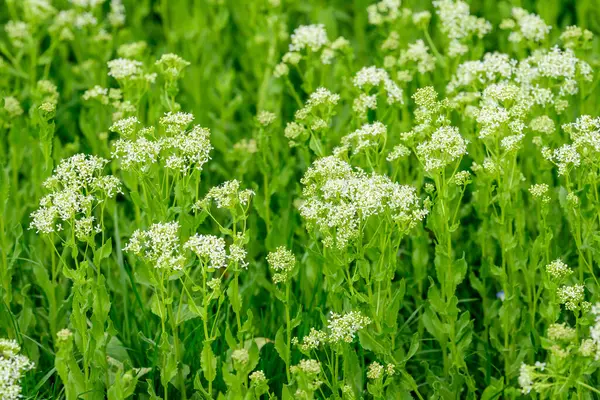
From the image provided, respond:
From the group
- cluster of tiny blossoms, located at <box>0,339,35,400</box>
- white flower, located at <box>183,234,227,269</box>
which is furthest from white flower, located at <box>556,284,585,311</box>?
cluster of tiny blossoms, located at <box>0,339,35,400</box>

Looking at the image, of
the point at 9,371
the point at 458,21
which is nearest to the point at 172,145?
the point at 9,371

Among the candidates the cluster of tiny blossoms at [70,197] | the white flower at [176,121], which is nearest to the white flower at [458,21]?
the white flower at [176,121]

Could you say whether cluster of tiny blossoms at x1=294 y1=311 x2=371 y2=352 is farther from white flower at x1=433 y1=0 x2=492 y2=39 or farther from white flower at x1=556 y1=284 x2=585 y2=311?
white flower at x1=433 y1=0 x2=492 y2=39

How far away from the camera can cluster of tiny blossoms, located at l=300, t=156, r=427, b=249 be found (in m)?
4.16

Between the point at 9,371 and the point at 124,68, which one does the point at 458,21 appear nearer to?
the point at 124,68

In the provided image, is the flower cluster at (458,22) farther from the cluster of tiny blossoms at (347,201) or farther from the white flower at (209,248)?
the white flower at (209,248)

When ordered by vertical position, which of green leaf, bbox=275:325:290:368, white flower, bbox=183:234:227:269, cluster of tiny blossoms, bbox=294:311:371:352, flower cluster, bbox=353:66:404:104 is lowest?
green leaf, bbox=275:325:290:368

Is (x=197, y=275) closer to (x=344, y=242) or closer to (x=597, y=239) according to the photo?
(x=344, y=242)

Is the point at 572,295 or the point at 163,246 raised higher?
the point at 163,246

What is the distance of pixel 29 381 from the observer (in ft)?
15.4

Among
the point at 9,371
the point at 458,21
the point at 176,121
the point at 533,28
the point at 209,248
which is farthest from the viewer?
the point at 458,21

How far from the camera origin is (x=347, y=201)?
437 cm

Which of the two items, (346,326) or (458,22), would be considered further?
(458,22)

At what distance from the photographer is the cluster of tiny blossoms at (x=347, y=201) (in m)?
4.16
